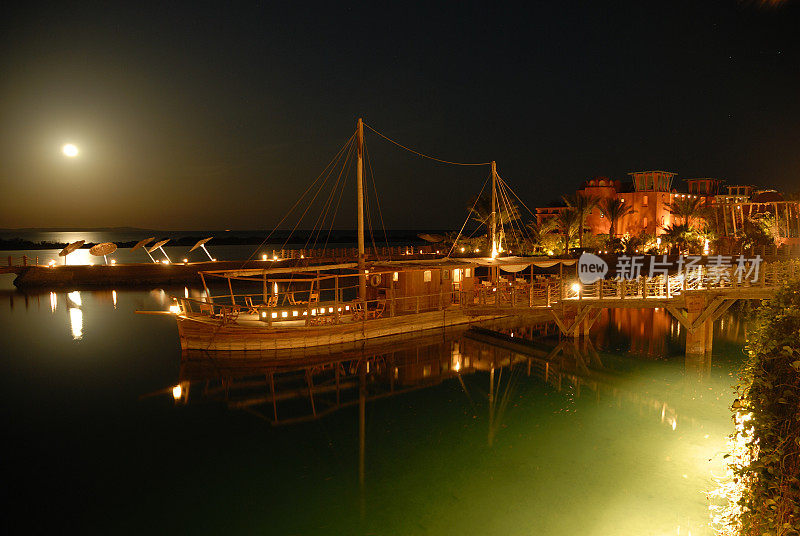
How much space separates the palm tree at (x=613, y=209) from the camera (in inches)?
1993

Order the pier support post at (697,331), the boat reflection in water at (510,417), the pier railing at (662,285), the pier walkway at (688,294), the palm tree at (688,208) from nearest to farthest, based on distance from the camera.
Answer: the boat reflection in water at (510,417) → the pier walkway at (688,294) → the pier support post at (697,331) → the pier railing at (662,285) → the palm tree at (688,208)

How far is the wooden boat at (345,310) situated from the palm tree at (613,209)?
2819 cm

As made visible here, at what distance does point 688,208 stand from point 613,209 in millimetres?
7540

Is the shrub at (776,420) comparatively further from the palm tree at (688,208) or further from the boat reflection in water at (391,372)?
the palm tree at (688,208)

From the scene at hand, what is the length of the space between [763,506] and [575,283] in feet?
61.7

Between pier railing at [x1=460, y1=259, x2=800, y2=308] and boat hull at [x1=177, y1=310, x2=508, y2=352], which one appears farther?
boat hull at [x1=177, y1=310, x2=508, y2=352]

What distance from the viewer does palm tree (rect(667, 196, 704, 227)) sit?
164 feet

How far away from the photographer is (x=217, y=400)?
17125 mm

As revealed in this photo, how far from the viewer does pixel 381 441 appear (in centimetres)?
1369

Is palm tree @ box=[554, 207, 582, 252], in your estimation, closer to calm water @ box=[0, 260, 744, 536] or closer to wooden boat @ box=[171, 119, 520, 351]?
wooden boat @ box=[171, 119, 520, 351]

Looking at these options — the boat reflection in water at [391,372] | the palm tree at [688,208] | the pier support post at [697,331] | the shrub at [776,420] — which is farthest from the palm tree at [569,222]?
the shrub at [776,420]

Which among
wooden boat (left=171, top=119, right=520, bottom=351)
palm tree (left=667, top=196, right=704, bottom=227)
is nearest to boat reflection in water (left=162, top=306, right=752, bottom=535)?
wooden boat (left=171, top=119, right=520, bottom=351)

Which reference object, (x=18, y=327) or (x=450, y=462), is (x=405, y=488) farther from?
(x=18, y=327)

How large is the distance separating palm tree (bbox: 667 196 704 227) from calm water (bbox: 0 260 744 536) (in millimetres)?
31486
